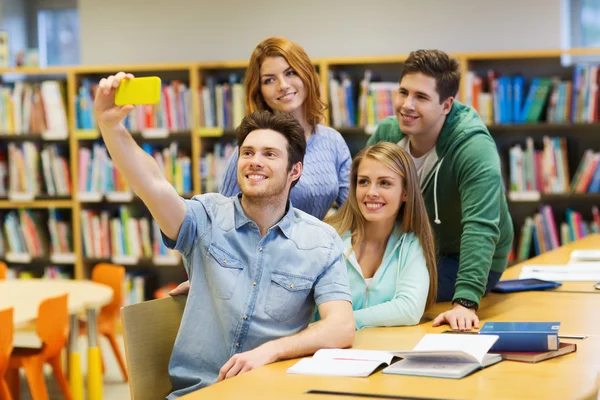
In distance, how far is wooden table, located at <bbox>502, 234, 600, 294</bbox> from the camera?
3.34m

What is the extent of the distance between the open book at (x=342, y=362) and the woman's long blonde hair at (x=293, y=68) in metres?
1.09

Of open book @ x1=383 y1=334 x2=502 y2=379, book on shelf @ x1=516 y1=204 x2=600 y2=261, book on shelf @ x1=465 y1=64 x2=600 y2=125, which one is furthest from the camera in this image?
book on shelf @ x1=516 y1=204 x2=600 y2=261

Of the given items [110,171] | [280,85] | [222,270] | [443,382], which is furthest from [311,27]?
[443,382]

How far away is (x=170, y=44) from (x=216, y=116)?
0.77 meters

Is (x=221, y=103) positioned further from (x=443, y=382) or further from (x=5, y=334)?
(x=443, y=382)

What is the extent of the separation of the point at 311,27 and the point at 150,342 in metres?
4.18

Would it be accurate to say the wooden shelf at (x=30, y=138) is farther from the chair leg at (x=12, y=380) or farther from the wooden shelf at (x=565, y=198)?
the wooden shelf at (x=565, y=198)

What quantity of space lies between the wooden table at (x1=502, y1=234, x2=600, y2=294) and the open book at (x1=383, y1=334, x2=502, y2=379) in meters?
1.23

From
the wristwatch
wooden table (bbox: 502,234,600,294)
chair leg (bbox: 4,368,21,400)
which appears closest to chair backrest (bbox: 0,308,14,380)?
chair leg (bbox: 4,368,21,400)

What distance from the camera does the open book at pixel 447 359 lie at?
2025mm

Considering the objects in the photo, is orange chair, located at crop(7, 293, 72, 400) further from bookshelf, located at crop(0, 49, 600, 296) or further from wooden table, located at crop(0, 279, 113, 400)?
bookshelf, located at crop(0, 49, 600, 296)

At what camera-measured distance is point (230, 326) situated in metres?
2.35

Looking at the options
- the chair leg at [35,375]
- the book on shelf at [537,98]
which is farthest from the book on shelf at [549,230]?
the chair leg at [35,375]

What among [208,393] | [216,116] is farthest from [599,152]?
[208,393]
